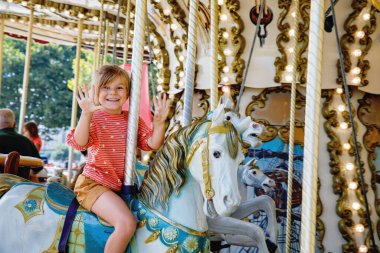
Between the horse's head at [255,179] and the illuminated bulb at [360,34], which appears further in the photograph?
the illuminated bulb at [360,34]

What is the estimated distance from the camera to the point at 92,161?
230cm

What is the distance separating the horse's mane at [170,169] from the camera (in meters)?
2.07

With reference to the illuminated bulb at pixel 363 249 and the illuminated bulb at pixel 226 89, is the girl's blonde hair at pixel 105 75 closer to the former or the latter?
the illuminated bulb at pixel 226 89

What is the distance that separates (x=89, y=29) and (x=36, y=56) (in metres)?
15.6

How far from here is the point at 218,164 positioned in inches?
76.1

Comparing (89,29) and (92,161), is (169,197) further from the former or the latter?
→ (89,29)

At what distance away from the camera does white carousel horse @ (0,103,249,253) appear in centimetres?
195

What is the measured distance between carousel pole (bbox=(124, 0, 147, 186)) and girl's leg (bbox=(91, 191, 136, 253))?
16 cm

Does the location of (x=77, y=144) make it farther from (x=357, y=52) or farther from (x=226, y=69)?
(x=357, y=52)

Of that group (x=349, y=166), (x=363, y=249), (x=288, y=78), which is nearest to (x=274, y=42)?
(x=288, y=78)

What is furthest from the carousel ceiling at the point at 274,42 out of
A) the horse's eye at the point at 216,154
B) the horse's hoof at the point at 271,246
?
the horse's eye at the point at 216,154

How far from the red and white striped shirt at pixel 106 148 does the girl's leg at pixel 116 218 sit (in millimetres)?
150

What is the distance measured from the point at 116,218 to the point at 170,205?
0.23 meters

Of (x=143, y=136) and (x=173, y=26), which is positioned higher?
(x=173, y=26)
